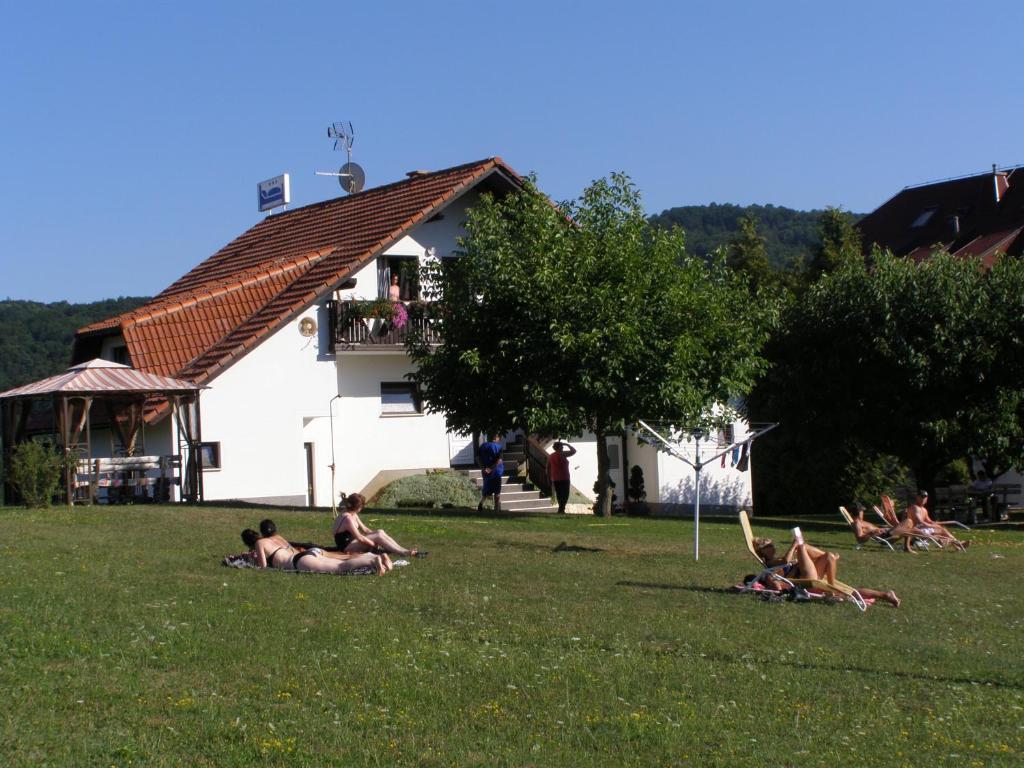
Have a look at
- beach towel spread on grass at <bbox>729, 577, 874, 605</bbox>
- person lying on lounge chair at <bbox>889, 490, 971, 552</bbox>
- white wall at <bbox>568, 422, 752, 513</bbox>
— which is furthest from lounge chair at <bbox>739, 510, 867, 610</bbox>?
white wall at <bbox>568, 422, 752, 513</bbox>

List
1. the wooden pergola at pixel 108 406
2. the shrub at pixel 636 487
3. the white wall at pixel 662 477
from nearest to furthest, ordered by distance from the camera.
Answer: the wooden pergola at pixel 108 406
the white wall at pixel 662 477
the shrub at pixel 636 487

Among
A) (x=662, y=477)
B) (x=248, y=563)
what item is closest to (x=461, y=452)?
(x=662, y=477)

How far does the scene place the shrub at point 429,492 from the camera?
3067 cm

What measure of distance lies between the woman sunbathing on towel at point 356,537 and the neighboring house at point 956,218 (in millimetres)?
38223

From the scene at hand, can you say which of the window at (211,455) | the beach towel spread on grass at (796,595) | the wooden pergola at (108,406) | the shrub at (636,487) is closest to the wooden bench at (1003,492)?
the shrub at (636,487)

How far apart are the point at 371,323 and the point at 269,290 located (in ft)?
11.4

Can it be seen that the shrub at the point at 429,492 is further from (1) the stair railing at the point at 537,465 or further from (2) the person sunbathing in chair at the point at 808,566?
(2) the person sunbathing in chair at the point at 808,566

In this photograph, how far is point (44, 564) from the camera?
14.1 meters

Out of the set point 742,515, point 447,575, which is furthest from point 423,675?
point 742,515

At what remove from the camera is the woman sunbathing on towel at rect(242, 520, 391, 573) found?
14500mm

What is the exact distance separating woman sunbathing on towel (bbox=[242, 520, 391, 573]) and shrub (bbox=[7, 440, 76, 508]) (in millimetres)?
7544

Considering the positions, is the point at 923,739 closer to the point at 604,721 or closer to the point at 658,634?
the point at 604,721

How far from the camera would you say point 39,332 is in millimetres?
67812

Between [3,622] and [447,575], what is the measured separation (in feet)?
18.3
